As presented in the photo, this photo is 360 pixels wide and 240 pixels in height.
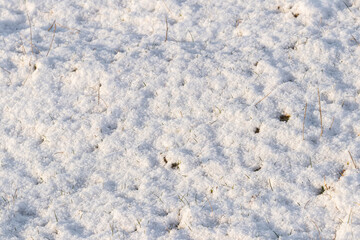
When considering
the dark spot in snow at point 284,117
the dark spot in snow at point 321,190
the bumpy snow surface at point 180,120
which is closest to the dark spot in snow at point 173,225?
the bumpy snow surface at point 180,120

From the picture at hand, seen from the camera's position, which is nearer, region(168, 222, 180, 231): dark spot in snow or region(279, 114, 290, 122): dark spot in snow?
region(168, 222, 180, 231): dark spot in snow

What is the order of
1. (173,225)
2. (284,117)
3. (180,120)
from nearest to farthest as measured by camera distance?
1. (173,225)
2. (284,117)
3. (180,120)

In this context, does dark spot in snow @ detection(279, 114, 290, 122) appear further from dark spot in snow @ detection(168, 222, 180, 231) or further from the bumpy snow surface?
dark spot in snow @ detection(168, 222, 180, 231)

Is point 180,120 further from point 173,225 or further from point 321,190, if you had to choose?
point 321,190

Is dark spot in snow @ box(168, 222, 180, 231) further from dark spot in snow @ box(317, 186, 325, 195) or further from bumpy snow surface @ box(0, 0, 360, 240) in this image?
dark spot in snow @ box(317, 186, 325, 195)

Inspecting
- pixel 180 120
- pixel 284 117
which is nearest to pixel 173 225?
pixel 180 120

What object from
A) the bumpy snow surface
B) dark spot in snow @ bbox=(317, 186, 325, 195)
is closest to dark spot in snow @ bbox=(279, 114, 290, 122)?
the bumpy snow surface

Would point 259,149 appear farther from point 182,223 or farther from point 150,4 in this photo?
point 150,4

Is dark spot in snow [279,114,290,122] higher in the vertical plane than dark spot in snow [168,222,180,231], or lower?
higher

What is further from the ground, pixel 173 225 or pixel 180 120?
pixel 180 120

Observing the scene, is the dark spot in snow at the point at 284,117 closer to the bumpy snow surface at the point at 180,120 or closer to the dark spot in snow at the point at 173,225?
the bumpy snow surface at the point at 180,120
